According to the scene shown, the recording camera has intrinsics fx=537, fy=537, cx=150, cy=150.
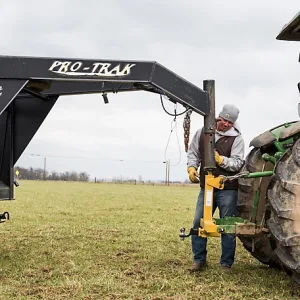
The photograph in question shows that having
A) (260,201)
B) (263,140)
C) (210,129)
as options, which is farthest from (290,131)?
(260,201)

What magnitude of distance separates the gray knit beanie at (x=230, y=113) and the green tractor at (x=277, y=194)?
46 centimetres

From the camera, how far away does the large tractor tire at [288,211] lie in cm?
500

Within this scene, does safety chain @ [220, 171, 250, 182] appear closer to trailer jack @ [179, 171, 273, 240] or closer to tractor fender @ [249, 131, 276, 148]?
trailer jack @ [179, 171, 273, 240]

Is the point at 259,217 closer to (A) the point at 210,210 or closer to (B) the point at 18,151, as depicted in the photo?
(A) the point at 210,210

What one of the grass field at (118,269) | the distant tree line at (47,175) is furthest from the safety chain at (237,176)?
the distant tree line at (47,175)

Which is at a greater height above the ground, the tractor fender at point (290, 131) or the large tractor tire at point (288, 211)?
the tractor fender at point (290, 131)

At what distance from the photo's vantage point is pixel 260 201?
238 inches

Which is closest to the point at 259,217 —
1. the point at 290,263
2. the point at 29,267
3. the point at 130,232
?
the point at 290,263

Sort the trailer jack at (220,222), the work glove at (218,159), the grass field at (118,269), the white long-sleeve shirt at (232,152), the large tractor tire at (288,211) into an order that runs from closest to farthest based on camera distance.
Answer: the large tractor tire at (288,211), the grass field at (118,269), the trailer jack at (220,222), the work glove at (218,159), the white long-sleeve shirt at (232,152)

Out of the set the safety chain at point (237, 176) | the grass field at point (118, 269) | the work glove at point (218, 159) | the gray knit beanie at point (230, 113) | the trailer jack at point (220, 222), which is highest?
the gray knit beanie at point (230, 113)

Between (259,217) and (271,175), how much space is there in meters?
0.62

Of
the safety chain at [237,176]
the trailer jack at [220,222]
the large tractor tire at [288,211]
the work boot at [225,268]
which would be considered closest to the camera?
the large tractor tire at [288,211]

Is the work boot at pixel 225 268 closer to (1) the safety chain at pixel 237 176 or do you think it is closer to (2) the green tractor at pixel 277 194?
(2) the green tractor at pixel 277 194

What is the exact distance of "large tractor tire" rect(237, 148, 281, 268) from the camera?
6.08 m
